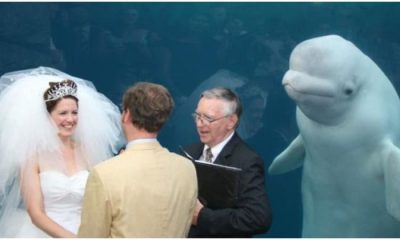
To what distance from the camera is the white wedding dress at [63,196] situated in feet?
15.4

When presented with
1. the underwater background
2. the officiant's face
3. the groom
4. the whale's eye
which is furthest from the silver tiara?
the underwater background

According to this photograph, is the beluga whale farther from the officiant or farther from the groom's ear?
the groom's ear

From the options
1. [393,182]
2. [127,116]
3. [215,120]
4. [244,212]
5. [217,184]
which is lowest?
[393,182]

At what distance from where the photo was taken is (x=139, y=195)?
3.65 meters

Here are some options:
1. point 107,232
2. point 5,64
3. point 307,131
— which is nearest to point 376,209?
point 307,131

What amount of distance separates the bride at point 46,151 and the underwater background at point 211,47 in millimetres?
2943

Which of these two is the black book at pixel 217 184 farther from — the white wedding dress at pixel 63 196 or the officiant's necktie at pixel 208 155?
the white wedding dress at pixel 63 196

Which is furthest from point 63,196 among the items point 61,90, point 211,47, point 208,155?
point 211,47

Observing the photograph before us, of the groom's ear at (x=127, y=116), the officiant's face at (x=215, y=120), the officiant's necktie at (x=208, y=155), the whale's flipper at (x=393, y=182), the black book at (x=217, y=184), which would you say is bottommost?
the whale's flipper at (x=393, y=182)

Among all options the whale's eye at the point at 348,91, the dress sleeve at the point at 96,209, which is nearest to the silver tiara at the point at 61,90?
the dress sleeve at the point at 96,209

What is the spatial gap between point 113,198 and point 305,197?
4084 mm

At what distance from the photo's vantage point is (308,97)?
247 inches

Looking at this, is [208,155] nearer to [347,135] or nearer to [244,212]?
[244,212]

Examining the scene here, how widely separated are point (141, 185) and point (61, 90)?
1457 millimetres
